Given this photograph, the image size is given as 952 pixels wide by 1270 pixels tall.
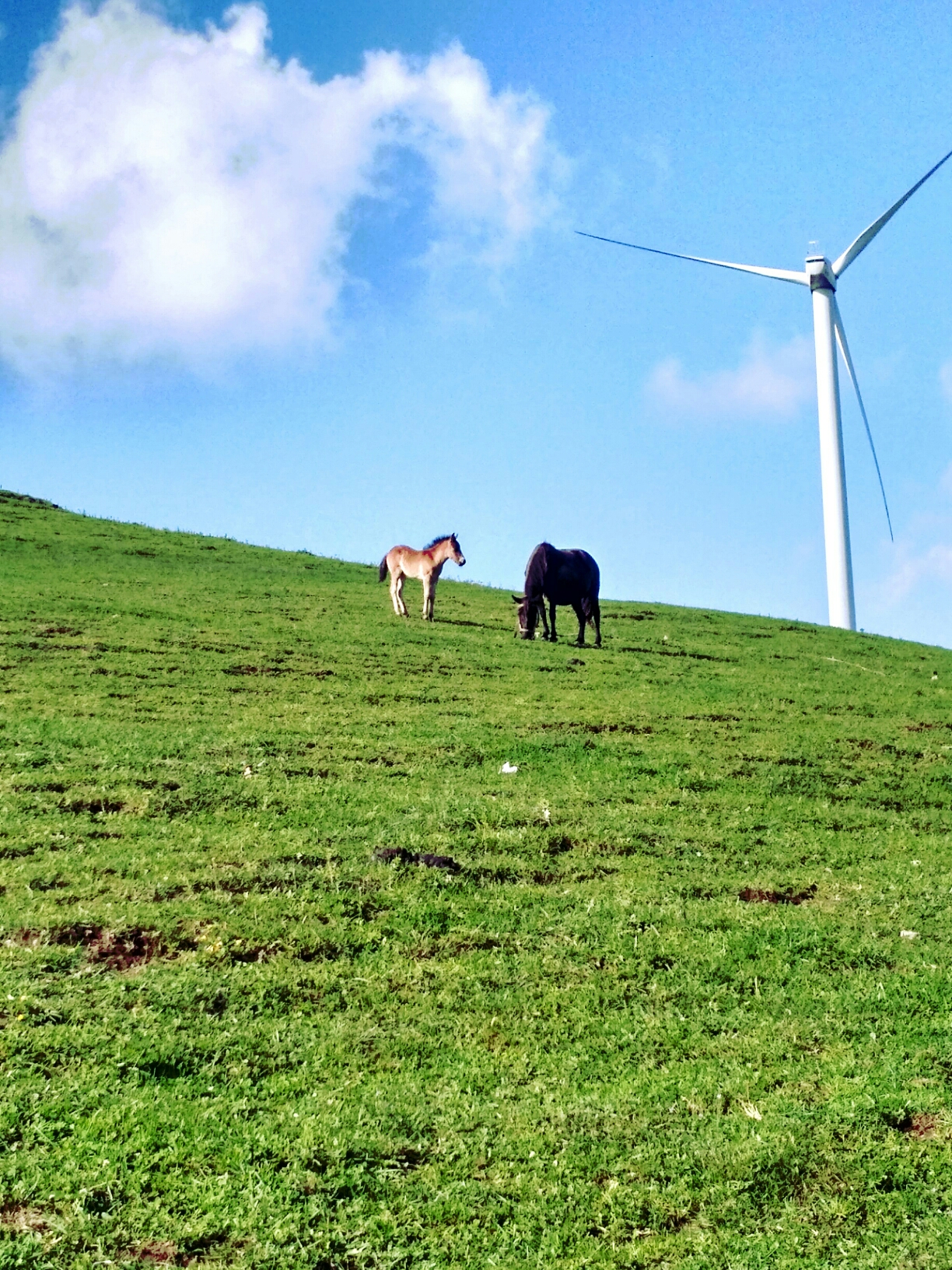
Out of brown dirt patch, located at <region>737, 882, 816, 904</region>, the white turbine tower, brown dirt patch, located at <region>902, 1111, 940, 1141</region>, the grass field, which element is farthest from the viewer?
the white turbine tower

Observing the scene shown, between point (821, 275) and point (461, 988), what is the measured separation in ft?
133

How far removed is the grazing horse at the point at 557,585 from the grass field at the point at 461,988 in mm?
8346

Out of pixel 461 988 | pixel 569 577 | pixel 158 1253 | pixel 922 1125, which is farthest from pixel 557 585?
pixel 158 1253

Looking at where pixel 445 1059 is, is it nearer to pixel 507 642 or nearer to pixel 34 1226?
pixel 34 1226

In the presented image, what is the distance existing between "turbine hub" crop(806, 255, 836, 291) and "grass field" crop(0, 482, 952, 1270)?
29699 millimetres

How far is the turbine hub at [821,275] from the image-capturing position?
142 ft

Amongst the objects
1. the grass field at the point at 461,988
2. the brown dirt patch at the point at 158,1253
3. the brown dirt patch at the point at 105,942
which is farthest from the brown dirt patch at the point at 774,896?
the brown dirt patch at the point at 158,1253

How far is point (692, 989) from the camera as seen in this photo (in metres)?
8.62

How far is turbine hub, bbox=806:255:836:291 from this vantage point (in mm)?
43344

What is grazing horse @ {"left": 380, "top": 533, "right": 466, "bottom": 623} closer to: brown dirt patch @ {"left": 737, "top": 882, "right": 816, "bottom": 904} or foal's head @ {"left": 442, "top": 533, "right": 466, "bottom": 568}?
foal's head @ {"left": 442, "top": 533, "right": 466, "bottom": 568}

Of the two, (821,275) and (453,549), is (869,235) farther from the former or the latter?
(453,549)

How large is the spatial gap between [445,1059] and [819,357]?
4013 centimetres

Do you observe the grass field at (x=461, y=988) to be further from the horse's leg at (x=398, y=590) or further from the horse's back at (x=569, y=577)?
the horse's leg at (x=398, y=590)

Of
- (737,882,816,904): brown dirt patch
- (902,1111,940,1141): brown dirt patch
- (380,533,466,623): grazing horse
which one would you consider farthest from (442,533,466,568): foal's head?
(902,1111,940,1141): brown dirt patch
